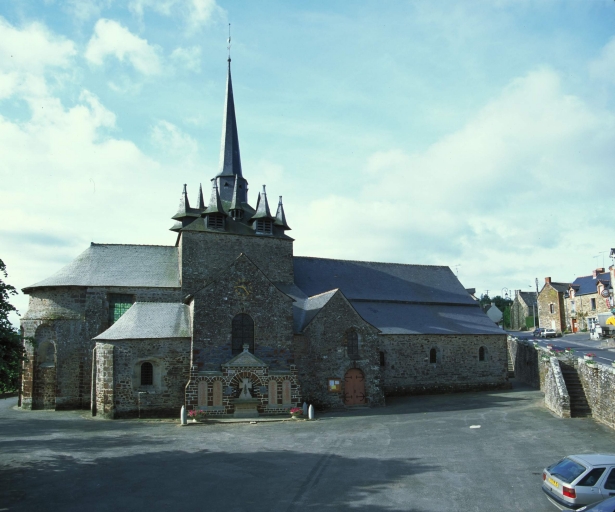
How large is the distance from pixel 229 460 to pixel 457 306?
1013 inches

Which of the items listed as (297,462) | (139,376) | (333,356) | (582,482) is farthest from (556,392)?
(139,376)

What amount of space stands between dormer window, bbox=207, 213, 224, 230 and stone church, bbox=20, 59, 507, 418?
0.20ft

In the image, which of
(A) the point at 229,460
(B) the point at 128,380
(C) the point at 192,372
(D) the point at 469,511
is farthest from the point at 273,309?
(D) the point at 469,511

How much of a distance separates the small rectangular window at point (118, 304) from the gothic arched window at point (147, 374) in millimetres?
5446

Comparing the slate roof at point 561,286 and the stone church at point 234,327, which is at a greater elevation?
the slate roof at point 561,286

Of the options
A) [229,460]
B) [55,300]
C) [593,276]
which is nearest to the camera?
[229,460]

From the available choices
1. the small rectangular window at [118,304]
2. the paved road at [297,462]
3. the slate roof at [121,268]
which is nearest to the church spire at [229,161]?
the slate roof at [121,268]

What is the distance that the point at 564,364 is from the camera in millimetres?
25297

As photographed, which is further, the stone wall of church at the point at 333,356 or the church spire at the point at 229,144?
the church spire at the point at 229,144

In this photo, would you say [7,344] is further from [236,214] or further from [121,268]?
[236,214]

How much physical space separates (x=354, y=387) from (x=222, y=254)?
10844 mm

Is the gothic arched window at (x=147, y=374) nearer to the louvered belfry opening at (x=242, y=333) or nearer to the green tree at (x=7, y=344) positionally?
the louvered belfry opening at (x=242, y=333)

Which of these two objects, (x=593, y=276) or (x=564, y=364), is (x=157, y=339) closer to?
(x=564, y=364)

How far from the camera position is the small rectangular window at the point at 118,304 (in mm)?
29547
